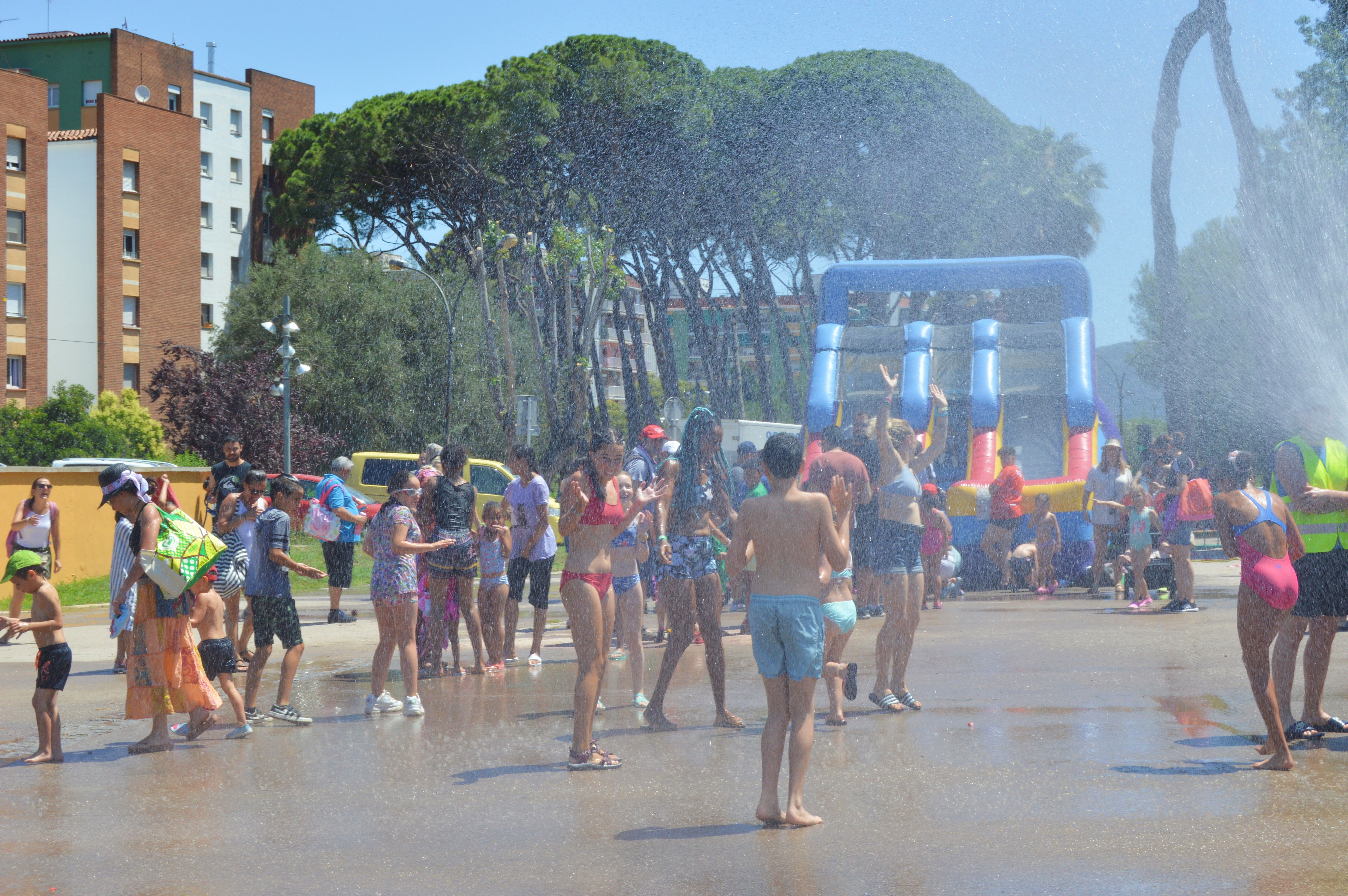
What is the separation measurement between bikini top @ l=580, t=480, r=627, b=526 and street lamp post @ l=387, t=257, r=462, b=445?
76.3ft

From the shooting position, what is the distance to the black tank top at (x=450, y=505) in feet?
30.4

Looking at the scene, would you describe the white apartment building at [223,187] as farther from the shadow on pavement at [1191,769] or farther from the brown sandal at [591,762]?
the shadow on pavement at [1191,769]

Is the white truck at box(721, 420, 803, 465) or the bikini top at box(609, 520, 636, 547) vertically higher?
the white truck at box(721, 420, 803, 465)

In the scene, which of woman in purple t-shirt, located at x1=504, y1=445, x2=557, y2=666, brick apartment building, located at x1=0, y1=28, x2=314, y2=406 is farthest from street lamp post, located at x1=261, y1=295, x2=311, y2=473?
brick apartment building, located at x1=0, y1=28, x2=314, y2=406

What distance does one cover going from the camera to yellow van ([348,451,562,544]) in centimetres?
2433

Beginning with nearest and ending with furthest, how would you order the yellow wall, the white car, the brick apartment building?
the yellow wall → the white car → the brick apartment building

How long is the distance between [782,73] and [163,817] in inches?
1581

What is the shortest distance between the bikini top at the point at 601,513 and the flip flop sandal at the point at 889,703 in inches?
81.8

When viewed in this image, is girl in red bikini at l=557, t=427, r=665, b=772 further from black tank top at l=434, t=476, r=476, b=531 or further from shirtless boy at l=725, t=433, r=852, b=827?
black tank top at l=434, t=476, r=476, b=531

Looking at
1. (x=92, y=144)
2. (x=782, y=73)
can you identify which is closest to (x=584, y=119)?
(x=782, y=73)

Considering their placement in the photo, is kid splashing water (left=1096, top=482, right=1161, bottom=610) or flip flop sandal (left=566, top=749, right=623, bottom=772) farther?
kid splashing water (left=1096, top=482, right=1161, bottom=610)

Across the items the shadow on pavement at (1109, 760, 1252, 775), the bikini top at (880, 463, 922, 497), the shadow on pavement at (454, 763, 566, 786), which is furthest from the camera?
the bikini top at (880, 463, 922, 497)

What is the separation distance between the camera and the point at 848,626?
23.8 ft

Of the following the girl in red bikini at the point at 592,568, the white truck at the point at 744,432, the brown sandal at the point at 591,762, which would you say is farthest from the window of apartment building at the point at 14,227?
A: the brown sandal at the point at 591,762
